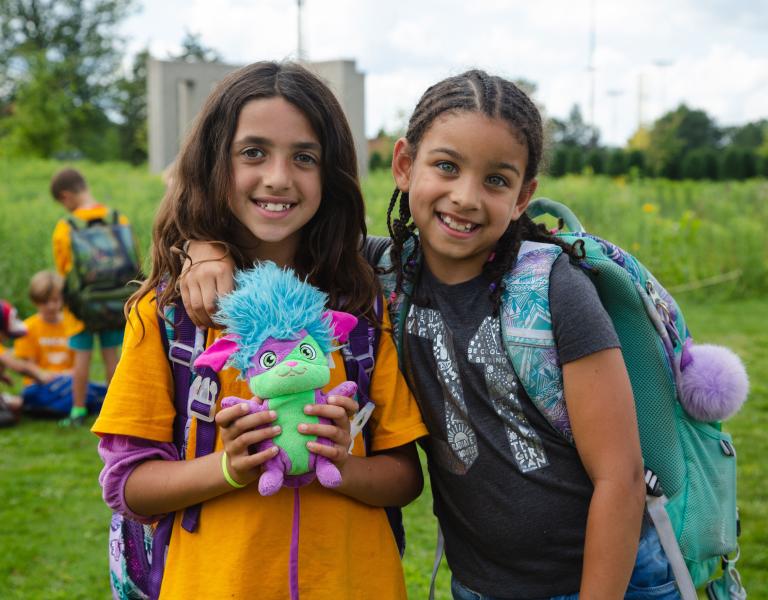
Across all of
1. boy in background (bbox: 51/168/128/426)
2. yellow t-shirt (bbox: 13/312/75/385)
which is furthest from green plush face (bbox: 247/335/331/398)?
yellow t-shirt (bbox: 13/312/75/385)

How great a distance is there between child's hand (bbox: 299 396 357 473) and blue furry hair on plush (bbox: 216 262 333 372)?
115mm

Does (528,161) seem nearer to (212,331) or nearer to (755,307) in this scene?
(212,331)

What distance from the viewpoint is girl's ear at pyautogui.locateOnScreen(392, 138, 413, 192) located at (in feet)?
6.25

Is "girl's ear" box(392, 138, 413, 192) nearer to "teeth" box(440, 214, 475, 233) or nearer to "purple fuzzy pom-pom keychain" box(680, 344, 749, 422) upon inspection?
"teeth" box(440, 214, 475, 233)

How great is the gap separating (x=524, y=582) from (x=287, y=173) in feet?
3.36

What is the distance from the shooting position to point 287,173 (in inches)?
69.7

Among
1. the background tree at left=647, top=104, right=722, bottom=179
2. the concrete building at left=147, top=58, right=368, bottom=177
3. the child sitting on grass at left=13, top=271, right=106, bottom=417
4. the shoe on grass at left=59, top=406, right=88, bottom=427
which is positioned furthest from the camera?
the background tree at left=647, top=104, right=722, bottom=179

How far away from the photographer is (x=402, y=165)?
75.5 inches

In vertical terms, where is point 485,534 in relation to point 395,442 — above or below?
below

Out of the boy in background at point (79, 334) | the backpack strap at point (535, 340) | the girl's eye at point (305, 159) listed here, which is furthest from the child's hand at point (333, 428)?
the boy in background at point (79, 334)

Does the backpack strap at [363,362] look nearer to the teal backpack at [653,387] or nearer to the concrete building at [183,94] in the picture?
the teal backpack at [653,387]

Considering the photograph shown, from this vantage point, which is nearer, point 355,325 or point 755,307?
point 355,325

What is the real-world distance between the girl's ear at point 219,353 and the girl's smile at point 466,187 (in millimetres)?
517

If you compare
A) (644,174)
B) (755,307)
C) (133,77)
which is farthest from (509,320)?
(133,77)
